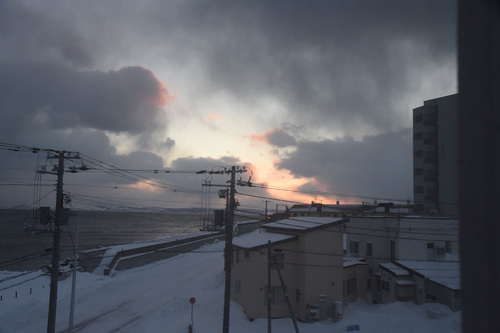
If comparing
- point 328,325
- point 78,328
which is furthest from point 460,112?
point 78,328

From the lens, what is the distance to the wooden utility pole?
690 inches

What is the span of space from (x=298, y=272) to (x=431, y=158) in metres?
25.8

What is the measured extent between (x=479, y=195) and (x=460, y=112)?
422mm

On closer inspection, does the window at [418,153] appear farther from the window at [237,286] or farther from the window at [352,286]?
the window at [237,286]

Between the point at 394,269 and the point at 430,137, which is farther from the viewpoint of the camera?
the point at 430,137

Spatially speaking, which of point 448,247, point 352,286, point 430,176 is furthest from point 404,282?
point 430,176

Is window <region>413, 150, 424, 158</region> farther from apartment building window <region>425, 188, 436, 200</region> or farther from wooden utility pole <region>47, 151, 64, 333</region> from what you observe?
wooden utility pole <region>47, 151, 64, 333</region>

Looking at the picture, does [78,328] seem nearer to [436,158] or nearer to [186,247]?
[186,247]

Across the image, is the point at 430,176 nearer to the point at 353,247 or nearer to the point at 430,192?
the point at 430,192

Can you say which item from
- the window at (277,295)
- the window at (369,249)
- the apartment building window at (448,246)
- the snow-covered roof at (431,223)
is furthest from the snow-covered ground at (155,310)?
the apartment building window at (448,246)

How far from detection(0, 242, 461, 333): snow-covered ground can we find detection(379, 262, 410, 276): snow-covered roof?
263 cm

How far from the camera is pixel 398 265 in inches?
1148

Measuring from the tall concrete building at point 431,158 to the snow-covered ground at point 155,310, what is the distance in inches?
701

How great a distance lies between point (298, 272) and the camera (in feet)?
82.0
